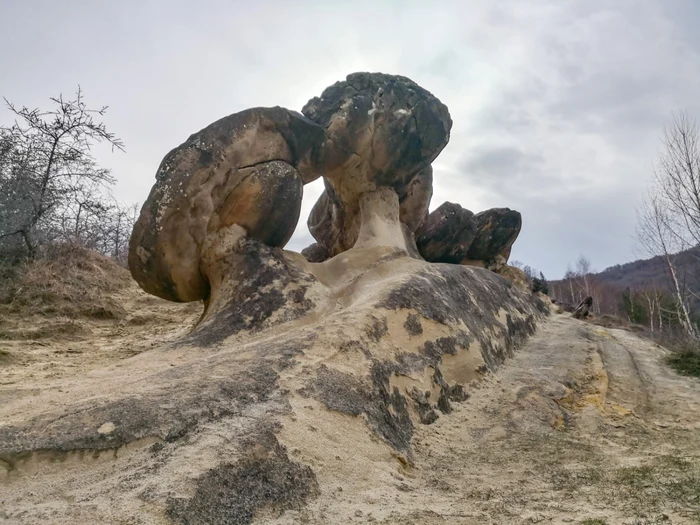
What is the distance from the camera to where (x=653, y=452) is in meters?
2.32

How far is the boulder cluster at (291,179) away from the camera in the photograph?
12.9 ft

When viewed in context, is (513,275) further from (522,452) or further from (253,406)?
(253,406)

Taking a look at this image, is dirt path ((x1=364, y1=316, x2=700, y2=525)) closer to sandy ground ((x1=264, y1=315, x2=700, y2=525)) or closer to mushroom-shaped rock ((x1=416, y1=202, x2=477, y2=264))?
sandy ground ((x1=264, y1=315, x2=700, y2=525))

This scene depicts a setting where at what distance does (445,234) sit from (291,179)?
3.93 metres

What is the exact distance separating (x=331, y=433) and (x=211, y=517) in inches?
26.6

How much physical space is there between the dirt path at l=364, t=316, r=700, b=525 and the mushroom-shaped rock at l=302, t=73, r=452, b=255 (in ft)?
8.19

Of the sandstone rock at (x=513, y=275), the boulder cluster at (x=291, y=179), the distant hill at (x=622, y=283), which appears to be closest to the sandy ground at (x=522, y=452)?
the boulder cluster at (x=291, y=179)

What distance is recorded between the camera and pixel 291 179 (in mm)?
4348

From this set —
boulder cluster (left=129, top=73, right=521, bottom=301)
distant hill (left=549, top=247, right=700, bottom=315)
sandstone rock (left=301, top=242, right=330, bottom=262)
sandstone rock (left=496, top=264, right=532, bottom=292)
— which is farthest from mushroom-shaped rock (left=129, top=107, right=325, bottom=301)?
distant hill (left=549, top=247, right=700, bottom=315)

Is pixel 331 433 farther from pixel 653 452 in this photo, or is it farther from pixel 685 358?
pixel 685 358

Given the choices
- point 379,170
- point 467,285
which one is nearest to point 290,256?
point 467,285

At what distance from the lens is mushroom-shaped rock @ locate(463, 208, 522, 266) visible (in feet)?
29.6

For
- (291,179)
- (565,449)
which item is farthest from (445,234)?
(565,449)

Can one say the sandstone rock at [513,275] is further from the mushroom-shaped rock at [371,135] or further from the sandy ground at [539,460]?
the sandy ground at [539,460]
